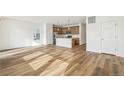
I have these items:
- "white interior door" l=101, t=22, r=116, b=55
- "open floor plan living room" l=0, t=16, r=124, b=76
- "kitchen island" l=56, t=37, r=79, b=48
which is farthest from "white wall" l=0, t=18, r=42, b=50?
"white interior door" l=101, t=22, r=116, b=55

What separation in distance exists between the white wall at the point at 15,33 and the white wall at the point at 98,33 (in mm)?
6089

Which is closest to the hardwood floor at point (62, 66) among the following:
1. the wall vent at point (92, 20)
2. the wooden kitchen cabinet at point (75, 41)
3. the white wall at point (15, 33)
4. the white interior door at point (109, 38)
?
the white interior door at point (109, 38)

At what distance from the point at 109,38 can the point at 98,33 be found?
794 millimetres

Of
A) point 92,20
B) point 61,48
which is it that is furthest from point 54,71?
point 61,48

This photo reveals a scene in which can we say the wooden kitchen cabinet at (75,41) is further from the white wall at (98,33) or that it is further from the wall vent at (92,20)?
the wall vent at (92,20)

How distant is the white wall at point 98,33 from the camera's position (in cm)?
545

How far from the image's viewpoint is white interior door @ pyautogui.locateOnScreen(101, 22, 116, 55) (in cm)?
590

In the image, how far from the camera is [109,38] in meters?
6.13
